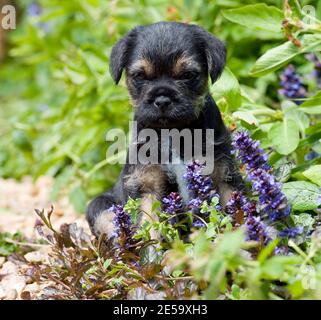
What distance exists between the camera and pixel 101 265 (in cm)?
394

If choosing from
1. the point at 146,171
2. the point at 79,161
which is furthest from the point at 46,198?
the point at 146,171

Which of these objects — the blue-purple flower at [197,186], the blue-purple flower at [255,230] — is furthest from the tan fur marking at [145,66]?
the blue-purple flower at [255,230]

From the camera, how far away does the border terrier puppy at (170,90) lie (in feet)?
14.3

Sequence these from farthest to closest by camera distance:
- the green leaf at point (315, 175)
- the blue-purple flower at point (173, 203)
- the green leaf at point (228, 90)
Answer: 1. the green leaf at point (228, 90)
2. the green leaf at point (315, 175)
3. the blue-purple flower at point (173, 203)

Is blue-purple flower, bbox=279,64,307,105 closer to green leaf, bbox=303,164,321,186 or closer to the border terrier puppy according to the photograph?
the border terrier puppy

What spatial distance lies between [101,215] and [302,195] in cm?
151

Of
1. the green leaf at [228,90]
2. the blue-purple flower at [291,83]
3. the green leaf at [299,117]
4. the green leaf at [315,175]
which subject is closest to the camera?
the green leaf at [315,175]

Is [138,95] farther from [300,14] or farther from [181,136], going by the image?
[300,14]

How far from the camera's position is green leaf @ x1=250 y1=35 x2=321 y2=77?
14.4 ft

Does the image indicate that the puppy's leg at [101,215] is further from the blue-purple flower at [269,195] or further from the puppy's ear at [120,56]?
the blue-purple flower at [269,195]

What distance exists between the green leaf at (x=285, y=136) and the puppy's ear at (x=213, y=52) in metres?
0.59

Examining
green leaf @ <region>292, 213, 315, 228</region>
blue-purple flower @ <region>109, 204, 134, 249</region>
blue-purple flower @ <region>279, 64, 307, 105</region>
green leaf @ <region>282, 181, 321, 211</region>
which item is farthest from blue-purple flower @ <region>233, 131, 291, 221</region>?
blue-purple flower @ <region>279, 64, 307, 105</region>

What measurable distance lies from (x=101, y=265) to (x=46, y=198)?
347 cm
